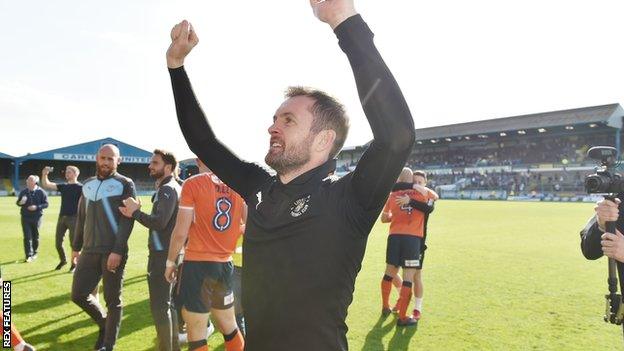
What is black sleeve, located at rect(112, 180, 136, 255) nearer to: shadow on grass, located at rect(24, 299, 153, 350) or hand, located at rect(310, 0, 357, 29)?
shadow on grass, located at rect(24, 299, 153, 350)

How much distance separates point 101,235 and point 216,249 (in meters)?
1.51

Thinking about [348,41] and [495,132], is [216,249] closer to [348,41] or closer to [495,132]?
[348,41]

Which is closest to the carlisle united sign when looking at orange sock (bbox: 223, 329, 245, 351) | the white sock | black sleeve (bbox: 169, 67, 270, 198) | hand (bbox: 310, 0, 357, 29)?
the white sock

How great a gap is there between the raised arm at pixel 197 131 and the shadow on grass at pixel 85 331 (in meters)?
4.19

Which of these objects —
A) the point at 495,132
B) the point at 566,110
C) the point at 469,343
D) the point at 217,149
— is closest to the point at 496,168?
the point at 495,132

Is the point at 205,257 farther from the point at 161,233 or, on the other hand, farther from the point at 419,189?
the point at 419,189

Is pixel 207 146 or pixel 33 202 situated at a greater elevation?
pixel 207 146

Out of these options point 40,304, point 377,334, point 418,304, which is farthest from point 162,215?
point 418,304

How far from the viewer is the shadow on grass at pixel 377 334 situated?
17.6 ft

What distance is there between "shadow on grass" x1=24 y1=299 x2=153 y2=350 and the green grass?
0.5 inches

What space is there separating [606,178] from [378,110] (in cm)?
249

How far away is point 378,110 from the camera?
162 centimetres

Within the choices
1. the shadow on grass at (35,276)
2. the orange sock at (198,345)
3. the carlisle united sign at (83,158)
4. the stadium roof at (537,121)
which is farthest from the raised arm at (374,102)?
the stadium roof at (537,121)

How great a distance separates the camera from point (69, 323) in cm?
608
